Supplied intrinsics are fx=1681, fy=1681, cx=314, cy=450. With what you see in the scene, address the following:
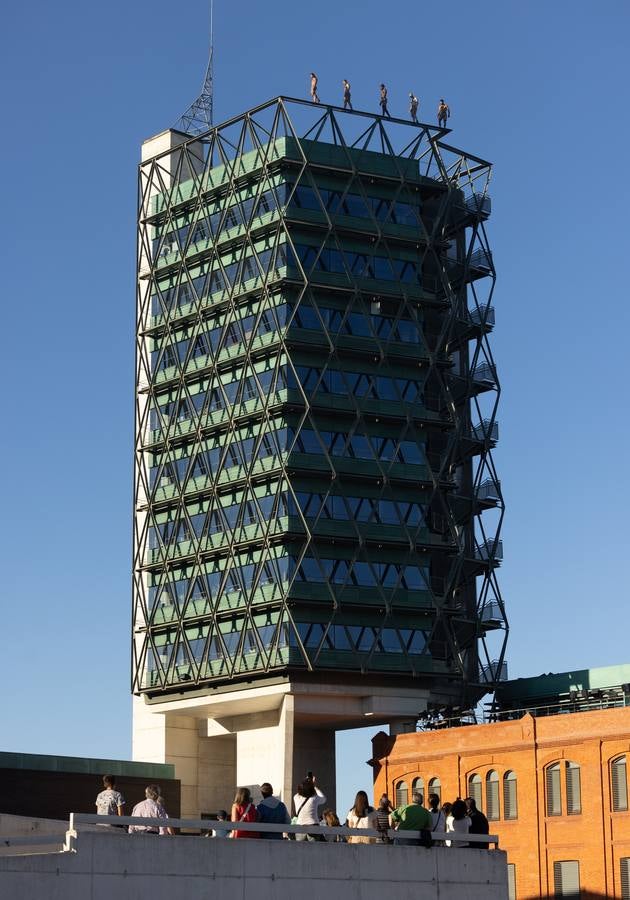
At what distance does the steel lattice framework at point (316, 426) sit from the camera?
99.6 meters

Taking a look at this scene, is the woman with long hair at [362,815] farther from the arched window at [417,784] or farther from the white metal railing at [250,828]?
the arched window at [417,784]

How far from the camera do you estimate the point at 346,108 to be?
349 feet

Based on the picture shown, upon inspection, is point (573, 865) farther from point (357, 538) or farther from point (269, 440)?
point (269, 440)

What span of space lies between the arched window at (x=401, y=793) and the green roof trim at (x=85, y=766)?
16519 millimetres

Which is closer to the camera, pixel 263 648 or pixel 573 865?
pixel 573 865

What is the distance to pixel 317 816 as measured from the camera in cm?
3606

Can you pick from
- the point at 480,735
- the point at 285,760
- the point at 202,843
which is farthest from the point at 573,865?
the point at 202,843

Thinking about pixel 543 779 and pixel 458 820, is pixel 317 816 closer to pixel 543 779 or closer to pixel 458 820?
pixel 458 820

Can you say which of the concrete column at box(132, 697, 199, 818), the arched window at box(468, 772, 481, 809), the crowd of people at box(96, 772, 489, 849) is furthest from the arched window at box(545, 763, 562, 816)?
the crowd of people at box(96, 772, 489, 849)

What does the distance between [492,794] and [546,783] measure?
4158 millimetres

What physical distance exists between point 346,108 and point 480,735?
4028 centimetres

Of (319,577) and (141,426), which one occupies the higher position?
(141,426)

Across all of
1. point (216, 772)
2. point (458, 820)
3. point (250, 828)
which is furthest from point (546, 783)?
point (250, 828)

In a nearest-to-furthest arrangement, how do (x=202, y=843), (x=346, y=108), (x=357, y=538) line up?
1. (x=202, y=843)
2. (x=357, y=538)
3. (x=346, y=108)
